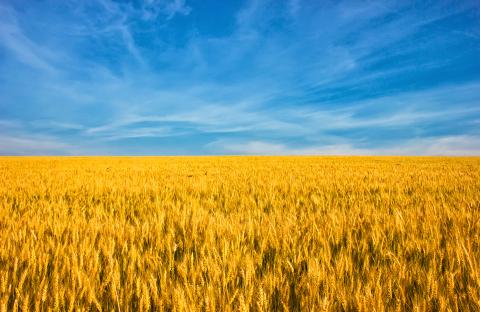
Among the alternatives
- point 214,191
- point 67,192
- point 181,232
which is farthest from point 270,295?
point 67,192

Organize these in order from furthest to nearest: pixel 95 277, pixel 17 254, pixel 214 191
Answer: pixel 214 191 → pixel 17 254 → pixel 95 277

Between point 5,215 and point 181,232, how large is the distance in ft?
6.46

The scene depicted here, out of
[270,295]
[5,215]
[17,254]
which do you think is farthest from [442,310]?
[5,215]

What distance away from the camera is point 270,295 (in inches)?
51.6

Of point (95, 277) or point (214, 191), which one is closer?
point (95, 277)

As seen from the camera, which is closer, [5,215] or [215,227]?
[215,227]

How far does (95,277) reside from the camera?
1552 mm

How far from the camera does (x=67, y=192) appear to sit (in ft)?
16.4

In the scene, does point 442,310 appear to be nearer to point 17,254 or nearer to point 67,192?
point 17,254

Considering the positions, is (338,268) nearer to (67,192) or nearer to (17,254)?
(17,254)

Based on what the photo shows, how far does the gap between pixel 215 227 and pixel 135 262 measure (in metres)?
0.73

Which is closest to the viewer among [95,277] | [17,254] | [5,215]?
[95,277]

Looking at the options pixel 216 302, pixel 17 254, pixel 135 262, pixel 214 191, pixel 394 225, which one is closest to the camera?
pixel 216 302

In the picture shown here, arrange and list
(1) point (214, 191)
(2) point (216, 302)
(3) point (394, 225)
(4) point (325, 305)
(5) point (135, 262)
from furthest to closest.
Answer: (1) point (214, 191) → (3) point (394, 225) → (5) point (135, 262) → (2) point (216, 302) → (4) point (325, 305)
